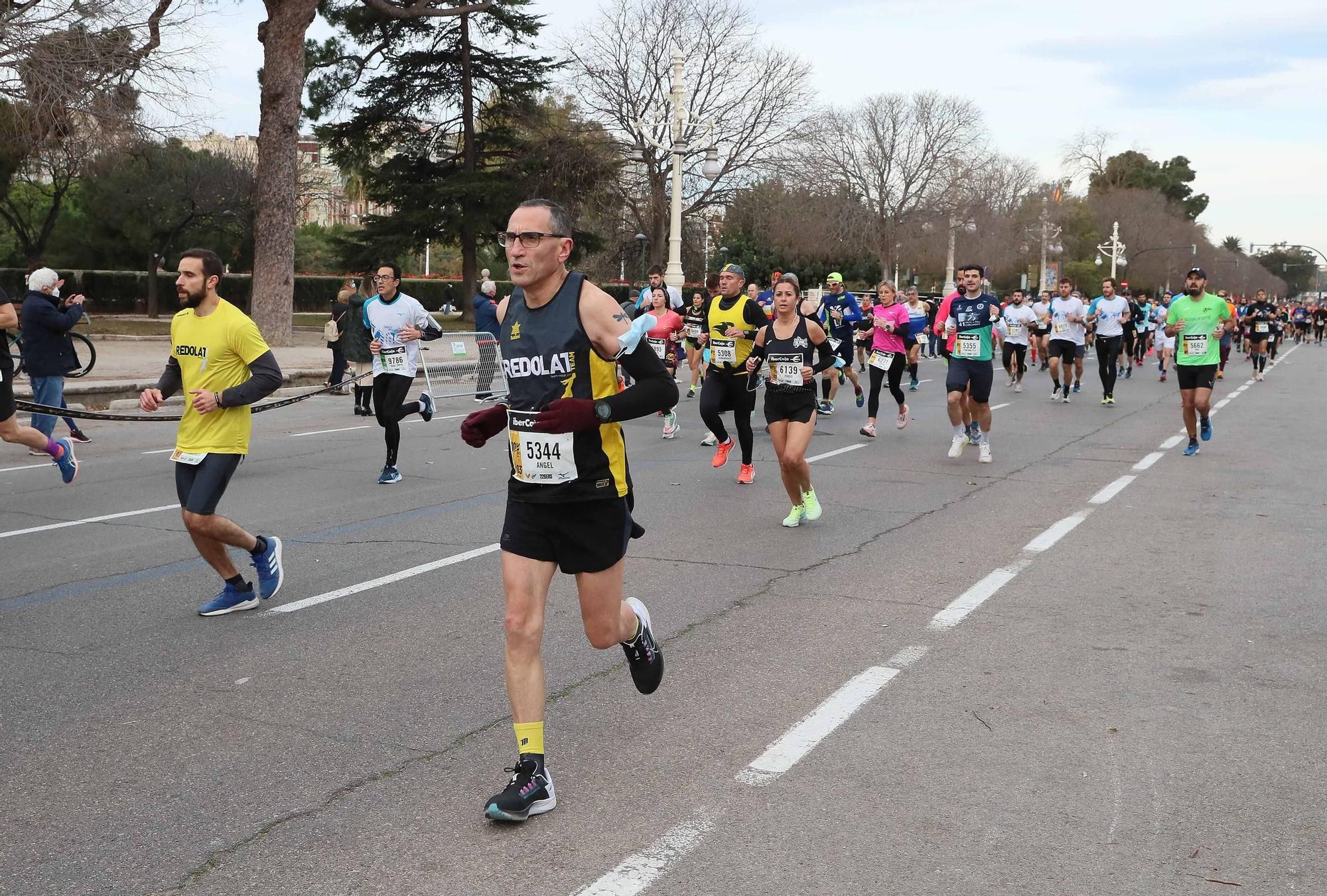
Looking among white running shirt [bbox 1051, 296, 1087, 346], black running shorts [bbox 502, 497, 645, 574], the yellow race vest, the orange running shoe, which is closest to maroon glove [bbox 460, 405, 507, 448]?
black running shorts [bbox 502, 497, 645, 574]

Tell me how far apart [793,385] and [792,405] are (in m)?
0.14

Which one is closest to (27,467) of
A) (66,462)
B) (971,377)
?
(66,462)

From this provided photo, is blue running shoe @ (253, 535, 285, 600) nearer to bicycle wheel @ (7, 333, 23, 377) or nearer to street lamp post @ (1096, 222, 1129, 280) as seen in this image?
bicycle wheel @ (7, 333, 23, 377)

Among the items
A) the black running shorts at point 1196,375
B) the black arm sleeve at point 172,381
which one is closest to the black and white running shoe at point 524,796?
the black arm sleeve at point 172,381

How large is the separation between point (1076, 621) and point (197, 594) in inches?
180

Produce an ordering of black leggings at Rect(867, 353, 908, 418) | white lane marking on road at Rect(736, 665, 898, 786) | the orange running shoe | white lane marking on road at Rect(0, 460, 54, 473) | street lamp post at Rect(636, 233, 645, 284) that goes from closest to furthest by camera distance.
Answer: white lane marking on road at Rect(736, 665, 898, 786)
the orange running shoe
white lane marking on road at Rect(0, 460, 54, 473)
black leggings at Rect(867, 353, 908, 418)
street lamp post at Rect(636, 233, 645, 284)

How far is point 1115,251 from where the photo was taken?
84375 millimetres

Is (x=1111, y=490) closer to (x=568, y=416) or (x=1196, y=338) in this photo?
(x=1196, y=338)

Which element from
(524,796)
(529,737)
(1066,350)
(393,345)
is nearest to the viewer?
(524,796)

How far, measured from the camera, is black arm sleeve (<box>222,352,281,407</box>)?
19.9ft

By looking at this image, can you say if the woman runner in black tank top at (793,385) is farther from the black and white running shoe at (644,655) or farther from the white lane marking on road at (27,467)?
the white lane marking on road at (27,467)

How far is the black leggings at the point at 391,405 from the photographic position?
1085 centimetres

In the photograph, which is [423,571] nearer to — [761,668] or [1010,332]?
[761,668]

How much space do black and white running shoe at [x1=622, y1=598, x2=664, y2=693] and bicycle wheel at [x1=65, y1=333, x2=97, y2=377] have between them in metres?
15.4
